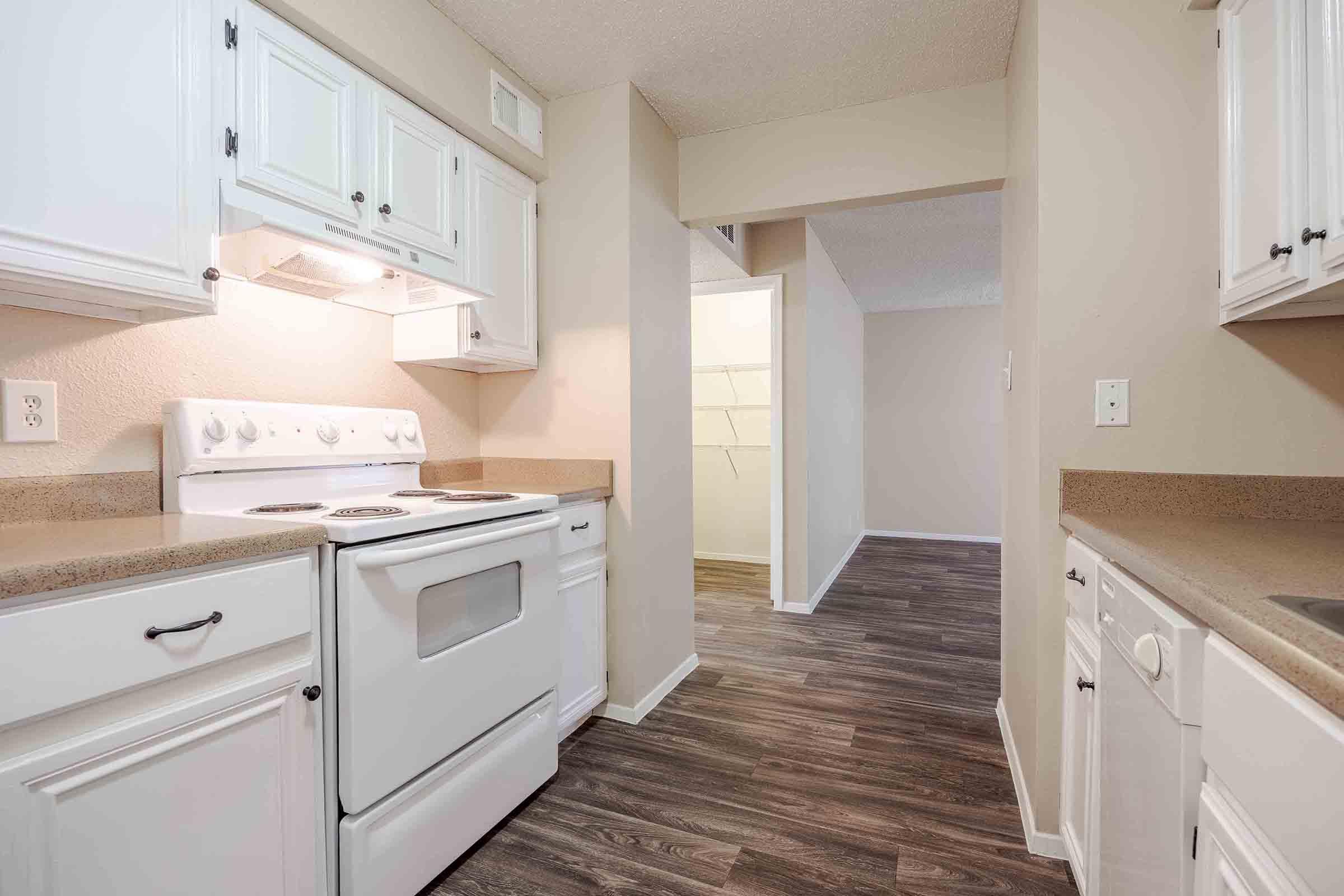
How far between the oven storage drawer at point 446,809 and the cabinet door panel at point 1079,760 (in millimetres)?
1386

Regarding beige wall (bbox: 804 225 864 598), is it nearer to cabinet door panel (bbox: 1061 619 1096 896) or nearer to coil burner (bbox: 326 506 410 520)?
cabinet door panel (bbox: 1061 619 1096 896)

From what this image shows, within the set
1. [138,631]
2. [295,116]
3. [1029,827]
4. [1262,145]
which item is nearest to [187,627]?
[138,631]

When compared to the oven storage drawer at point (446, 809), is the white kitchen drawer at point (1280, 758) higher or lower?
higher

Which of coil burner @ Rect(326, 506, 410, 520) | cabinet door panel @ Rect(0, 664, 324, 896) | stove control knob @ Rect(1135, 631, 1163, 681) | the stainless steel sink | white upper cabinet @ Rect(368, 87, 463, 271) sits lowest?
cabinet door panel @ Rect(0, 664, 324, 896)

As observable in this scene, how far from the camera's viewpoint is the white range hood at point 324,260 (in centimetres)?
146

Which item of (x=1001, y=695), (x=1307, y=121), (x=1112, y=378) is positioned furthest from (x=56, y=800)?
(x=1001, y=695)

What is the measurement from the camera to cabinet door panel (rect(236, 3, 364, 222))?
1.47 meters

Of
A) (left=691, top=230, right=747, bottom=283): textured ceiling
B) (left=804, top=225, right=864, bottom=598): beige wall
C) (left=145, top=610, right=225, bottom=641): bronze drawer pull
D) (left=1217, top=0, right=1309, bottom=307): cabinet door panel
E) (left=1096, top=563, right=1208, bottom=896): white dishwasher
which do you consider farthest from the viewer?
(left=804, top=225, right=864, bottom=598): beige wall

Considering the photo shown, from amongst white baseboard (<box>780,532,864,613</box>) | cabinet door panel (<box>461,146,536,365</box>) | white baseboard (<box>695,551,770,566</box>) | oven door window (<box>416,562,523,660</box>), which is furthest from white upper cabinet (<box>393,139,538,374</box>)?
white baseboard (<box>695,551,770,566</box>)

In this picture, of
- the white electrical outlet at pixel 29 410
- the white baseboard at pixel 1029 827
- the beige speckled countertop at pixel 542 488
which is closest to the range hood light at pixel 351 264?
the white electrical outlet at pixel 29 410

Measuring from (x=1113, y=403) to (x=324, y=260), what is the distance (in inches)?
82.2

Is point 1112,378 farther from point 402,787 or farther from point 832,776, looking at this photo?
point 402,787

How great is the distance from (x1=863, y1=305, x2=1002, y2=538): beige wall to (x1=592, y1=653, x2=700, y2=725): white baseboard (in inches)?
185

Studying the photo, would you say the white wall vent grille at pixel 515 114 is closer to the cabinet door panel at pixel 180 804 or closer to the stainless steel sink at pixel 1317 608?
the cabinet door panel at pixel 180 804
